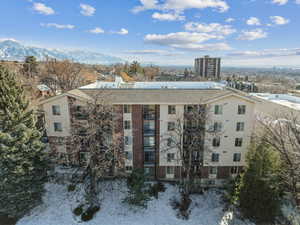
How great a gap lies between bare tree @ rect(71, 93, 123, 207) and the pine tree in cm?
413

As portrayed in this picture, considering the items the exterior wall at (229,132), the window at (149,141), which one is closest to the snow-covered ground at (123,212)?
the exterior wall at (229,132)

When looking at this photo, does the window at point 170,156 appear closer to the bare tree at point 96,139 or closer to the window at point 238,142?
the bare tree at point 96,139

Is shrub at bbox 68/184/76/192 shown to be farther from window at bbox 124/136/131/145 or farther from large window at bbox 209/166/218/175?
large window at bbox 209/166/218/175

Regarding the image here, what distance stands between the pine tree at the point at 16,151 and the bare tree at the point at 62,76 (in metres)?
25.0

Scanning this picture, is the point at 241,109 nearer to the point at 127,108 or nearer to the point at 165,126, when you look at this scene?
the point at 165,126

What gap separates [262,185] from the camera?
16.2m

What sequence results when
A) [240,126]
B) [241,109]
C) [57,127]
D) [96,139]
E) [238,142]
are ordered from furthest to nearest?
[57,127] → [238,142] → [240,126] → [241,109] → [96,139]

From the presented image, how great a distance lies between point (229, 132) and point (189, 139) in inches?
192

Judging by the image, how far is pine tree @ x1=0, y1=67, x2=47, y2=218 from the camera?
1533 cm

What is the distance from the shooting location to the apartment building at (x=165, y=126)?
20.1 metres

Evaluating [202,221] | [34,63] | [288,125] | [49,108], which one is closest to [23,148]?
[49,108]

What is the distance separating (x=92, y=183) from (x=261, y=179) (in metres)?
16.8

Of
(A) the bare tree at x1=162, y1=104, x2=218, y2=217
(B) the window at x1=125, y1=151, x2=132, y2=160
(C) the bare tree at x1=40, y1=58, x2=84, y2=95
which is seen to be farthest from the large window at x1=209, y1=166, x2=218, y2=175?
(C) the bare tree at x1=40, y1=58, x2=84, y2=95

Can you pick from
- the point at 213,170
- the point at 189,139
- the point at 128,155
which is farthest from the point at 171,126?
the point at 213,170
